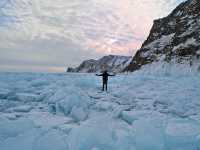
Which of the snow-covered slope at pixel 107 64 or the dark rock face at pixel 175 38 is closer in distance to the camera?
the dark rock face at pixel 175 38

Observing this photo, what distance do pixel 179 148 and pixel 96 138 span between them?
1.60 meters

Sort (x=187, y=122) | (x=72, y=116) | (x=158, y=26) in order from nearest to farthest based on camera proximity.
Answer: (x=187, y=122)
(x=72, y=116)
(x=158, y=26)

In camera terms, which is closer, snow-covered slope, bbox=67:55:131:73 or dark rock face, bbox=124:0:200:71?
dark rock face, bbox=124:0:200:71

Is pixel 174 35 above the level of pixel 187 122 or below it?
above

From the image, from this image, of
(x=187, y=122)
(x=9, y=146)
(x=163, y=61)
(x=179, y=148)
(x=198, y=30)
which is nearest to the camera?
(x=9, y=146)

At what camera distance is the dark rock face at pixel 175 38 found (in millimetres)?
67250

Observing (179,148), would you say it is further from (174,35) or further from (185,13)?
(185,13)

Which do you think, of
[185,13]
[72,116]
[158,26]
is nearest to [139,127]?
[72,116]

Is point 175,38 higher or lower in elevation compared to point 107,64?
higher

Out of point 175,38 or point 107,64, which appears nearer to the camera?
point 175,38

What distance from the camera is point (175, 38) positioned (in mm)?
75625

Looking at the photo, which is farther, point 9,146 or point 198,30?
point 198,30

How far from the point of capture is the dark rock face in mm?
67250

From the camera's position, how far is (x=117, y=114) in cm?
880
